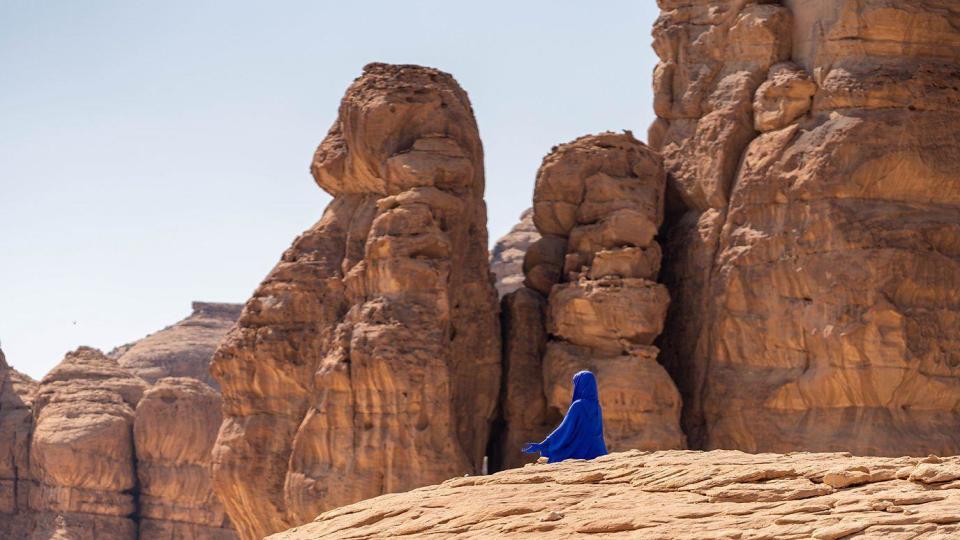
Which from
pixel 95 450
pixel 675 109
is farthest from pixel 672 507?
pixel 95 450

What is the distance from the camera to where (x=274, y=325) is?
35188 millimetres

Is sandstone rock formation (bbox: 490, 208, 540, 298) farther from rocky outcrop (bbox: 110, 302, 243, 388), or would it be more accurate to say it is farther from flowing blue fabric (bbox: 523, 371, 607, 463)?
flowing blue fabric (bbox: 523, 371, 607, 463)

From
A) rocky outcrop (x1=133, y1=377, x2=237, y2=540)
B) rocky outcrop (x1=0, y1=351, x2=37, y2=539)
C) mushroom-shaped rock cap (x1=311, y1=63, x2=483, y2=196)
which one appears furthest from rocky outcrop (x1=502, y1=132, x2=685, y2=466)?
rocky outcrop (x1=0, y1=351, x2=37, y2=539)

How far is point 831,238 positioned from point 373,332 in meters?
9.23

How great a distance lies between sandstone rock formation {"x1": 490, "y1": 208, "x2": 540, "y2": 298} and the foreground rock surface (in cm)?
4056

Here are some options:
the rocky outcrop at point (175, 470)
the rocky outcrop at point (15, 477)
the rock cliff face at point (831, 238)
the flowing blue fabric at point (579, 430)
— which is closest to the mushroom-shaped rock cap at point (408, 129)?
the rock cliff face at point (831, 238)

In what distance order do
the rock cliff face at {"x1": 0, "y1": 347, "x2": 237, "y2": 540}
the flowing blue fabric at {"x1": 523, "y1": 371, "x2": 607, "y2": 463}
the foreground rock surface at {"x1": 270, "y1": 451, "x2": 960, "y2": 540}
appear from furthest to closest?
the rock cliff face at {"x1": 0, "y1": 347, "x2": 237, "y2": 540}, the flowing blue fabric at {"x1": 523, "y1": 371, "x2": 607, "y2": 463}, the foreground rock surface at {"x1": 270, "y1": 451, "x2": 960, "y2": 540}

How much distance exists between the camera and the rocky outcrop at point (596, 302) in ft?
102

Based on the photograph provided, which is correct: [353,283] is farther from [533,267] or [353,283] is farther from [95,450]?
[95,450]

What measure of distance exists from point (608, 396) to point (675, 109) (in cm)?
757

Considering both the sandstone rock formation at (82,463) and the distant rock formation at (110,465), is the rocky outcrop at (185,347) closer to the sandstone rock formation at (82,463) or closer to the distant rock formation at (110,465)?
the sandstone rock formation at (82,463)

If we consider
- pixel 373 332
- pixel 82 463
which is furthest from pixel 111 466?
pixel 373 332

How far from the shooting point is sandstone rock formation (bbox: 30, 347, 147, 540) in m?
48.2

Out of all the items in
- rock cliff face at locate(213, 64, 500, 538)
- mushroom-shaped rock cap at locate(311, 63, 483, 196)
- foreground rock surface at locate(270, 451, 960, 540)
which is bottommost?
foreground rock surface at locate(270, 451, 960, 540)
